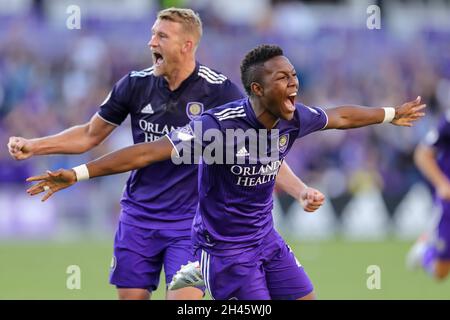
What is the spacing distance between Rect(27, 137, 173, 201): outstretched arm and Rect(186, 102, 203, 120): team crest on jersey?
1.08m

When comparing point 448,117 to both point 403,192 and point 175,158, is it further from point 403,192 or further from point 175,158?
point 403,192

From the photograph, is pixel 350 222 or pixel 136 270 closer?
pixel 136 270

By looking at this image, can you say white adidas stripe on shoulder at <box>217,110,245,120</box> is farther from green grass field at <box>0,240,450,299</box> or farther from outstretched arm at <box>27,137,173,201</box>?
green grass field at <box>0,240,450,299</box>

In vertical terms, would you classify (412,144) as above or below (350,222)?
above

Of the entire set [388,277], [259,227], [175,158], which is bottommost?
[388,277]

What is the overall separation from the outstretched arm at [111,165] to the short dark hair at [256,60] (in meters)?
0.78

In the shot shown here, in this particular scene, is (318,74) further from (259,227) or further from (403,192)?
(259,227)

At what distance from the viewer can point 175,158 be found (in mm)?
7945

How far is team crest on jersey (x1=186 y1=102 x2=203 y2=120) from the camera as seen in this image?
8.66m

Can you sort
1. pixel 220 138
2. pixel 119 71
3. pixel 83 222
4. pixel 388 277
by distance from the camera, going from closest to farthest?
pixel 220 138
pixel 388 277
pixel 83 222
pixel 119 71

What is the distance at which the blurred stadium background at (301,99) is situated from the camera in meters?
18.5

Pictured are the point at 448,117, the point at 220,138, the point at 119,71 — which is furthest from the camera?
the point at 119,71
